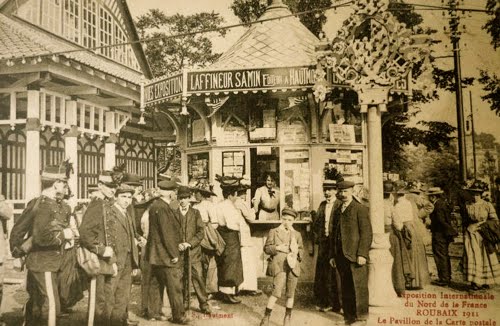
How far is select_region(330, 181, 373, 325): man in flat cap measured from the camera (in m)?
4.16

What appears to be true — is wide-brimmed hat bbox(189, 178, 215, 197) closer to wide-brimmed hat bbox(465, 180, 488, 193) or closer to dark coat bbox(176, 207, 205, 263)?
dark coat bbox(176, 207, 205, 263)

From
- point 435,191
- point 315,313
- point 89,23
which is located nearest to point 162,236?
point 315,313

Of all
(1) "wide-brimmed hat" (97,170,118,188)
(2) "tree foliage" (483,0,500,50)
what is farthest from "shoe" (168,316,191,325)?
(2) "tree foliage" (483,0,500,50)

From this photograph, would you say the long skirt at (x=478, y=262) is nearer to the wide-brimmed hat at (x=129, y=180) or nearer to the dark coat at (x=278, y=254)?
the dark coat at (x=278, y=254)

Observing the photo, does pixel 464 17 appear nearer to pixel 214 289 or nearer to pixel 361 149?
pixel 361 149

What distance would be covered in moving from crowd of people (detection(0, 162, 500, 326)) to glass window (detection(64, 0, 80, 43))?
3.50 m

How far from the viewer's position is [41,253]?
4.19m

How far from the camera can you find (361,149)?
215 inches

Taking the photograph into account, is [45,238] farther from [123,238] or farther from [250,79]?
[250,79]

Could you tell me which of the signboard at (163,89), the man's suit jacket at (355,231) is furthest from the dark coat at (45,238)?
the man's suit jacket at (355,231)

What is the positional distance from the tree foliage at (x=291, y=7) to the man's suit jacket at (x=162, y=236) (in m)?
2.47

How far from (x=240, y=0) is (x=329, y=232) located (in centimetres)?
328

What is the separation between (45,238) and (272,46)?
335cm

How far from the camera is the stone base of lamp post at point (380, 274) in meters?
4.23
